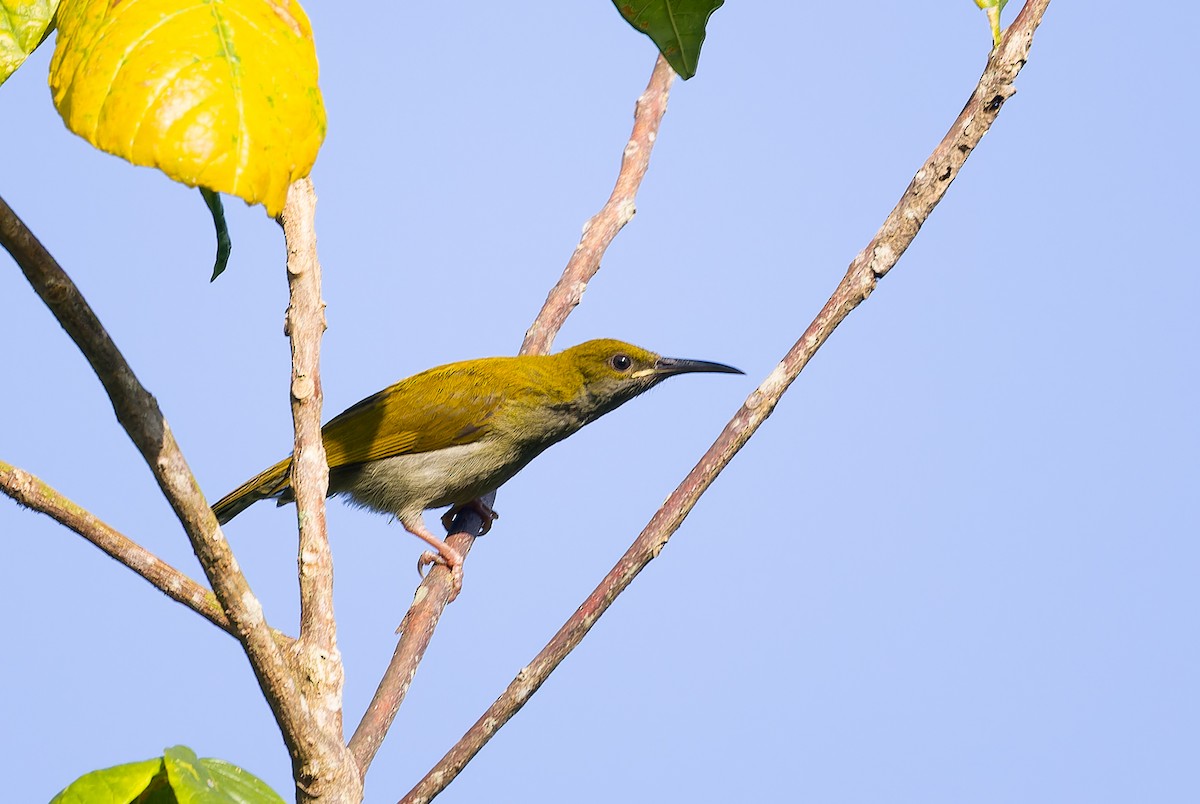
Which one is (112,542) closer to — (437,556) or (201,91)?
(201,91)

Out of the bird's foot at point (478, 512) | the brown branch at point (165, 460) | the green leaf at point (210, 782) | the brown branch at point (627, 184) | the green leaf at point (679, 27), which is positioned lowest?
the green leaf at point (210, 782)

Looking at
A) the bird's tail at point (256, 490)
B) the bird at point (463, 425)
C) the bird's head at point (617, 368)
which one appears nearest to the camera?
the bird's tail at point (256, 490)

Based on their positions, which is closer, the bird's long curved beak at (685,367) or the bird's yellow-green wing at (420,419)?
the bird's yellow-green wing at (420,419)

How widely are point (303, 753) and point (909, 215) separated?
4.69ft

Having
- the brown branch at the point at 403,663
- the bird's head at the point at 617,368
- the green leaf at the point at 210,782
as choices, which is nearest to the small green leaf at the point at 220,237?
the green leaf at the point at 210,782

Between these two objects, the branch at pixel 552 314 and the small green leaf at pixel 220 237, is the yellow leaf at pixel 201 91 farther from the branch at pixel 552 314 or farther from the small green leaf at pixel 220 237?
the branch at pixel 552 314

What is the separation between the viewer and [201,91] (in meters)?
0.95

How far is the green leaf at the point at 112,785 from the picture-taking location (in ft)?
4.34

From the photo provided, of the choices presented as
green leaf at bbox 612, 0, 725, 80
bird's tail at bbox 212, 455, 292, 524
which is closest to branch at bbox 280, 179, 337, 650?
green leaf at bbox 612, 0, 725, 80

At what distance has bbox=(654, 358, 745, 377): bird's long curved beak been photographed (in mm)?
6195

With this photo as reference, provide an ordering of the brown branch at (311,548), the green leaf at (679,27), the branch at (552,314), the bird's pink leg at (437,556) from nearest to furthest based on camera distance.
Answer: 1. the green leaf at (679,27)
2. the brown branch at (311,548)
3. the branch at (552,314)
4. the bird's pink leg at (437,556)

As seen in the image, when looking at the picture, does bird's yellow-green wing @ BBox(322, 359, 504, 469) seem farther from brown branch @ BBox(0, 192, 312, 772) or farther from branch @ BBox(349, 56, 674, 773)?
brown branch @ BBox(0, 192, 312, 772)

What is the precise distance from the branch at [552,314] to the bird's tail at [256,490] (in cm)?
88

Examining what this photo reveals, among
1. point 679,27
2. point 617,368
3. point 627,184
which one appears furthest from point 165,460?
point 617,368
